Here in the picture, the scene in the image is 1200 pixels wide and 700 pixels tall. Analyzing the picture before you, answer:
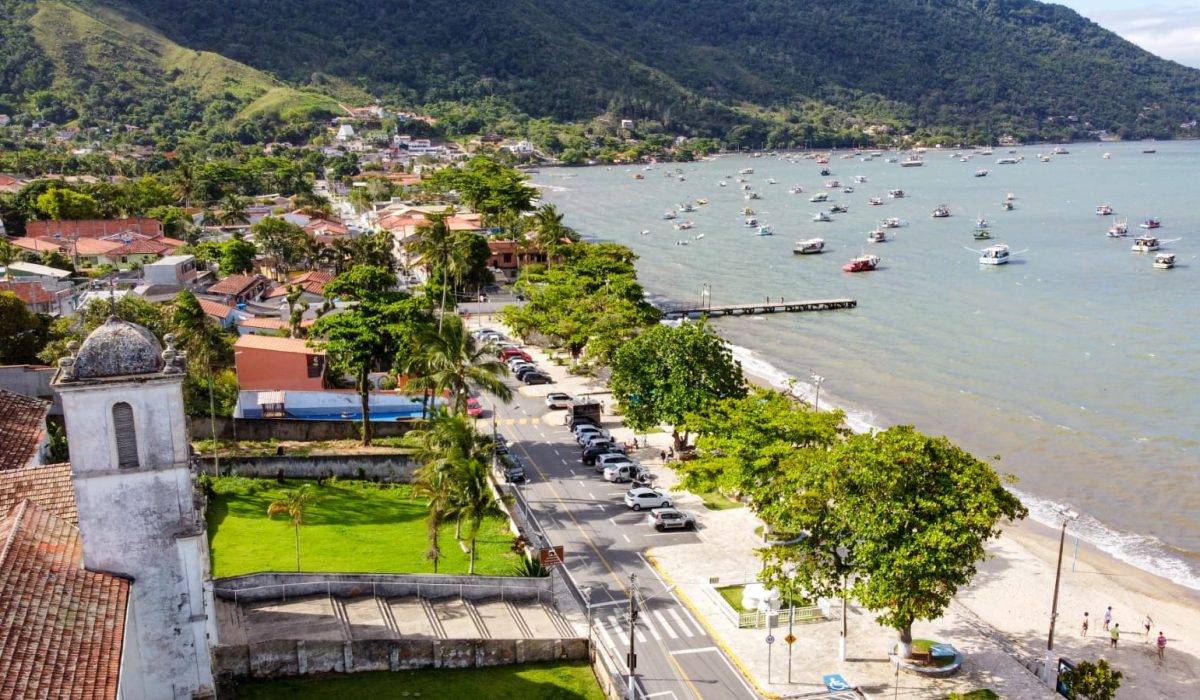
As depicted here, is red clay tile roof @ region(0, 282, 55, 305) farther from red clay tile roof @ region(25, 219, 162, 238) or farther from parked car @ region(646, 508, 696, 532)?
parked car @ region(646, 508, 696, 532)

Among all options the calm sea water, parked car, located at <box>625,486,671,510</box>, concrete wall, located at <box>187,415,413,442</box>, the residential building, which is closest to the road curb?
parked car, located at <box>625,486,671,510</box>

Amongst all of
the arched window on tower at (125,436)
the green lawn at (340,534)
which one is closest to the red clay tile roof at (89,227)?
the green lawn at (340,534)

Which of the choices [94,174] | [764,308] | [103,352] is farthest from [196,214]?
[103,352]

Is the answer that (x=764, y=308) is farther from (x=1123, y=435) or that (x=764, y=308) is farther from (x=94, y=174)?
(x=94, y=174)

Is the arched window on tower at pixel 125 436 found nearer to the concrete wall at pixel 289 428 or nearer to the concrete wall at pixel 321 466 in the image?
the concrete wall at pixel 321 466

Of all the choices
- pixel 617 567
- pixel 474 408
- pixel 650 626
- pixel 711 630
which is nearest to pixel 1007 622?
pixel 711 630

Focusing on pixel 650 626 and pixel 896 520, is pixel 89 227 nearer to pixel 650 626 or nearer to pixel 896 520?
pixel 650 626
